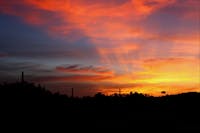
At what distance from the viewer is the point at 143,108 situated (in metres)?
37.6

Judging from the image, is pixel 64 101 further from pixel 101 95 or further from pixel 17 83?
pixel 101 95

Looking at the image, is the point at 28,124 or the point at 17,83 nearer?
the point at 28,124

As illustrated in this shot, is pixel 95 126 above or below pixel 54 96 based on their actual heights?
below

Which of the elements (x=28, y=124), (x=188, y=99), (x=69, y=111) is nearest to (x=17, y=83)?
(x=69, y=111)

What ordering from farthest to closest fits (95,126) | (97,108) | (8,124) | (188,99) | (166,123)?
1. (188,99)
2. (97,108)
3. (166,123)
4. (95,126)
5. (8,124)

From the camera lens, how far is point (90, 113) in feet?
109

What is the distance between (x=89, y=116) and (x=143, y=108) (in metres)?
7.64

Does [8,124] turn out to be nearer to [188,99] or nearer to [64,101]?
[64,101]

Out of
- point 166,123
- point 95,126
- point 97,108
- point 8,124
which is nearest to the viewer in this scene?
point 8,124

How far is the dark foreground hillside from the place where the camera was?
2798 centimetres

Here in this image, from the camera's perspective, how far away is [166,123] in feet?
101

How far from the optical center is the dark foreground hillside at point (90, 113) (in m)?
28.0

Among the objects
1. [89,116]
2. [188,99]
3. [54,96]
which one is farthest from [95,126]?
[188,99]

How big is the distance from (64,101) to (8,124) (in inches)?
378
